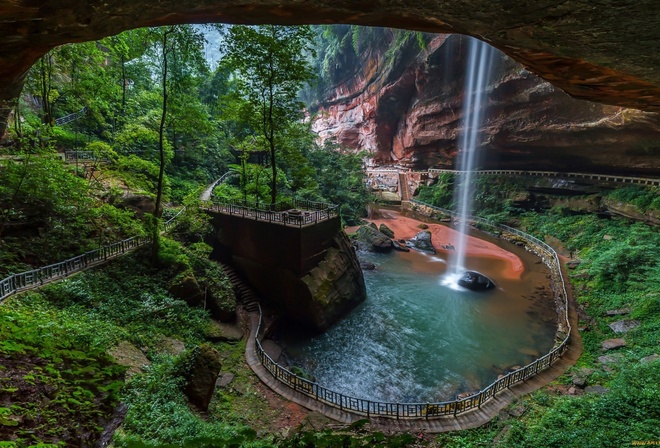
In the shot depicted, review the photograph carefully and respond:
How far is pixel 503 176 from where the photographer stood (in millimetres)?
29766

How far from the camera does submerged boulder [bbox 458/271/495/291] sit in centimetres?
1728

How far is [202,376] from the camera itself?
7.17 m

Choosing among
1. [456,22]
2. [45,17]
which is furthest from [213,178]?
[456,22]

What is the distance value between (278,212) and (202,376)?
774cm

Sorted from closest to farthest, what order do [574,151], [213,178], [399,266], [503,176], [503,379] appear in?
[503,379] → [399,266] → [574,151] → [213,178] → [503,176]

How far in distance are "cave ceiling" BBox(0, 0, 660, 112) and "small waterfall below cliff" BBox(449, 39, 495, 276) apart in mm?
18024

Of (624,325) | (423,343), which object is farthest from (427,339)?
(624,325)

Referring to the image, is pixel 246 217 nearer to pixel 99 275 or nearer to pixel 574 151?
pixel 99 275

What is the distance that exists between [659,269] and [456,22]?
1629 centimetres

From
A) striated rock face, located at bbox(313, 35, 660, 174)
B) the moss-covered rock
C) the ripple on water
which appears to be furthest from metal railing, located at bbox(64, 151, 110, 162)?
striated rock face, located at bbox(313, 35, 660, 174)

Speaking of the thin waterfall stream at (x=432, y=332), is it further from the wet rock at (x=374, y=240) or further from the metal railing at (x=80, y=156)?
the metal railing at (x=80, y=156)

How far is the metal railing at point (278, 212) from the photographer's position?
42.7 ft

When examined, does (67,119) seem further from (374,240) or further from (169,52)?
(374,240)

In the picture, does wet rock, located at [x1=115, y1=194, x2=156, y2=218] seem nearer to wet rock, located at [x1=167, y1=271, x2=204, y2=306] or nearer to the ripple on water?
wet rock, located at [x1=167, y1=271, x2=204, y2=306]
